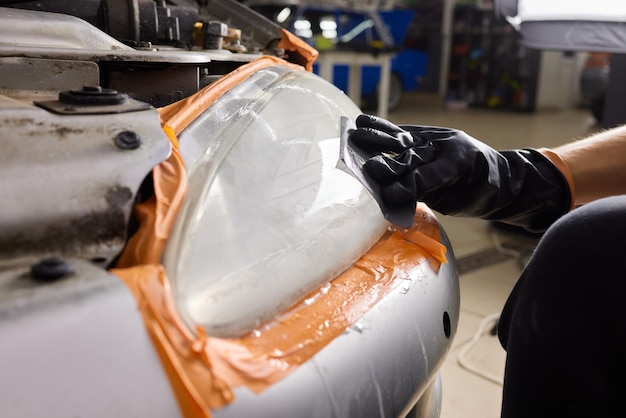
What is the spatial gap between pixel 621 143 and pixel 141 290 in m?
0.86

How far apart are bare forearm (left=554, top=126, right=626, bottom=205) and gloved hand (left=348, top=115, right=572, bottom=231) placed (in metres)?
0.04

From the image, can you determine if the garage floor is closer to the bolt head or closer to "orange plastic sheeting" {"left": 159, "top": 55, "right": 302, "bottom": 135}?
"orange plastic sheeting" {"left": 159, "top": 55, "right": 302, "bottom": 135}

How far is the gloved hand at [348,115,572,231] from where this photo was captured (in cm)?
76

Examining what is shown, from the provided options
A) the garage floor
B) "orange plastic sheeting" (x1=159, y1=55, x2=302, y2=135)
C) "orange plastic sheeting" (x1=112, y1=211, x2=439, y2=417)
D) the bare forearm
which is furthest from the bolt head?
the garage floor

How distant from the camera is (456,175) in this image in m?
0.81

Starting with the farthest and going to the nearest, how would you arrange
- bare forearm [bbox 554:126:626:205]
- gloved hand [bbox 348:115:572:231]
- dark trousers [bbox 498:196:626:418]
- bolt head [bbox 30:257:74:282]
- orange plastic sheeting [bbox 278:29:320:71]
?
1. orange plastic sheeting [bbox 278:29:320:71]
2. bare forearm [bbox 554:126:626:205]
3. gloved hand [bbox 348:115:572:231]
4. dark trousers [bbox 498:196:626:418]
5. bolt head [bbox 30:257:74:282]

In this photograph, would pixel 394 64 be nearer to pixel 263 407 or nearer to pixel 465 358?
pixel 465 358

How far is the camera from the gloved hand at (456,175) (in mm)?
Result: 758

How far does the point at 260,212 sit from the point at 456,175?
337 mm

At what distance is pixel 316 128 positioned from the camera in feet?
2.61

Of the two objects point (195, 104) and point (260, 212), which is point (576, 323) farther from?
point (195, 104)

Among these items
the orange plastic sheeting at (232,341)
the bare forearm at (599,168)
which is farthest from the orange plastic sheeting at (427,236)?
the bare forearm at (599,168)

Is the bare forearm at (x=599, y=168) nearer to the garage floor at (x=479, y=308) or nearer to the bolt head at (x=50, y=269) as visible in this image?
the garage floor at (x=479, y=308)

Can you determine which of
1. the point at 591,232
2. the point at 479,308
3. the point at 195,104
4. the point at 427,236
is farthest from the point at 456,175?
the point at 479,308
